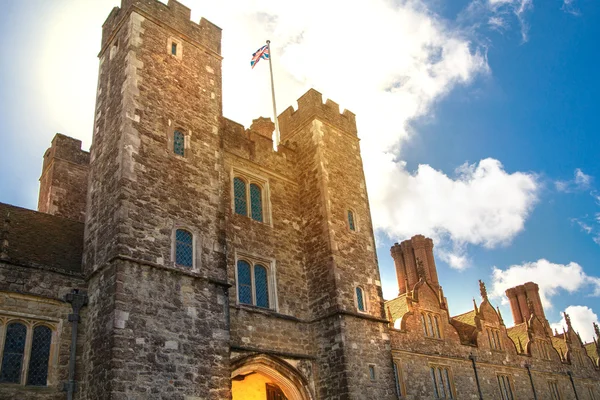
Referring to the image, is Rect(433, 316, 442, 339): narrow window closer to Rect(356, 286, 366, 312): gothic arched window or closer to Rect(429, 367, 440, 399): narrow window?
Rect(429, 367, 440, 399): narrow window

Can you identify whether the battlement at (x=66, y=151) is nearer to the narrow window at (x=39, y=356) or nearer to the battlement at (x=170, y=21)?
the battlement at (x=170, y=21)

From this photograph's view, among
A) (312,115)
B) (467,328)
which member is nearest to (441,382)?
(467,328)

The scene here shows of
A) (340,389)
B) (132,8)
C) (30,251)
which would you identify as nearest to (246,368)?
(340,389)

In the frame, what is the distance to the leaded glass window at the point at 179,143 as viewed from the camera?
17281 mm

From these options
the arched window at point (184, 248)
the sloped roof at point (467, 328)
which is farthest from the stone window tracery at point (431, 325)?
the arched window at point (184, 248)

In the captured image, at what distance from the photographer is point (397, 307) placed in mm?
27047

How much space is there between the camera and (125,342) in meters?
13.6

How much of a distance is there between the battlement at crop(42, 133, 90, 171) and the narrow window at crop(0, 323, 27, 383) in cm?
985

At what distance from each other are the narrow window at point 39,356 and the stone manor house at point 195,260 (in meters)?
0.03

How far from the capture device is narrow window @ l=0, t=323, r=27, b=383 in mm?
13383

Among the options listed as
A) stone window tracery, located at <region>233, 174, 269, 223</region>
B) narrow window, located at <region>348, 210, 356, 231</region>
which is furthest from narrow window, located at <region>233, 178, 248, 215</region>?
narrow window, located at <region>348, 210, 356, 231</region>

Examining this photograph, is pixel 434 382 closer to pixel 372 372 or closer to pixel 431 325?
pixel 431 325

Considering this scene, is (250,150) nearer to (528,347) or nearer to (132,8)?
(132,8)

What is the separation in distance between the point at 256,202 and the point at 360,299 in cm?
478
